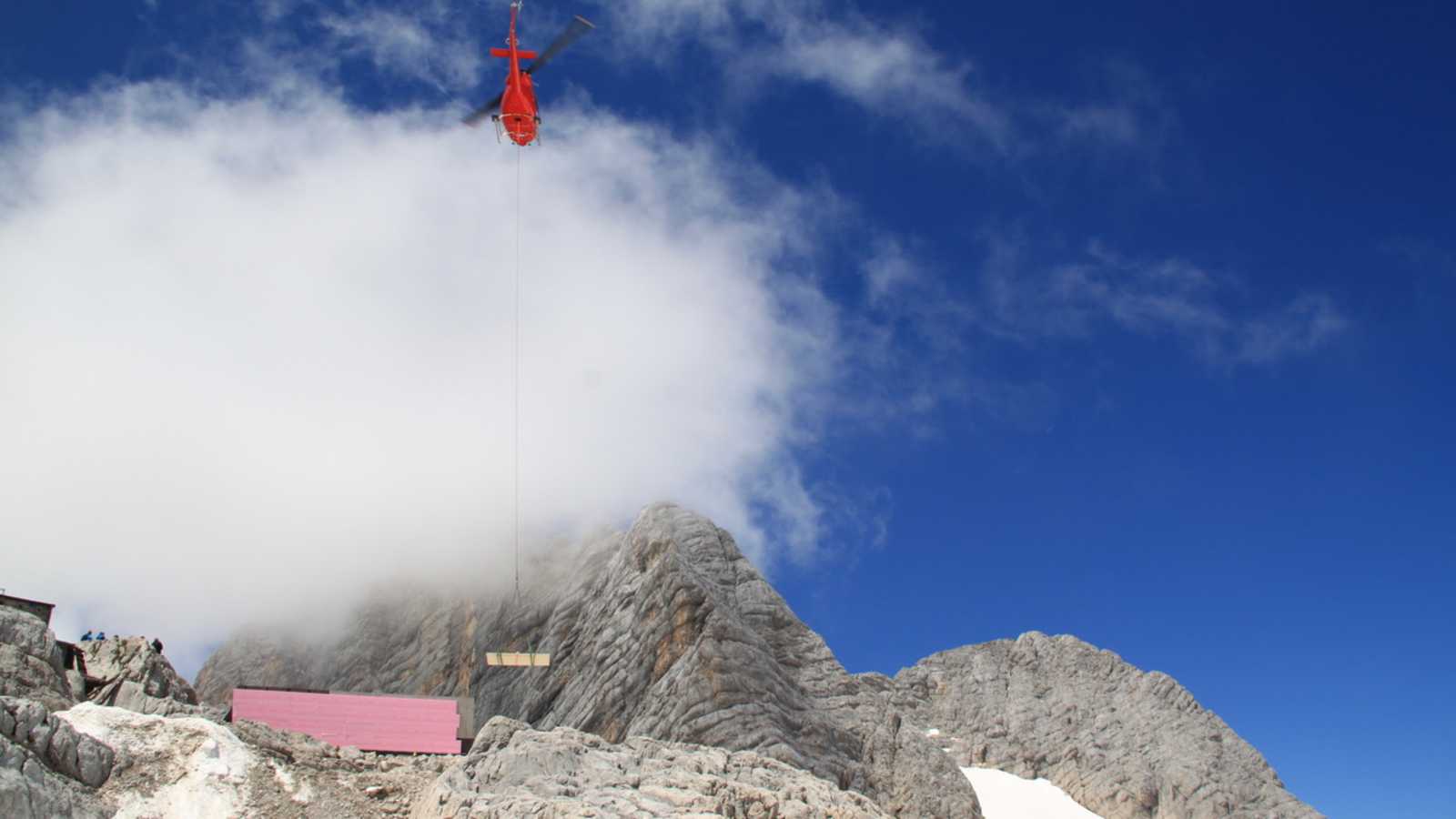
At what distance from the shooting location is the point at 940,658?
11450cm

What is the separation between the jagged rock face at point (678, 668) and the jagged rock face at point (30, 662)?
25.9 metres

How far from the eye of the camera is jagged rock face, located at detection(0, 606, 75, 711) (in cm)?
3919

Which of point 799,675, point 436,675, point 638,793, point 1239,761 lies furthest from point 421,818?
point 1239,761

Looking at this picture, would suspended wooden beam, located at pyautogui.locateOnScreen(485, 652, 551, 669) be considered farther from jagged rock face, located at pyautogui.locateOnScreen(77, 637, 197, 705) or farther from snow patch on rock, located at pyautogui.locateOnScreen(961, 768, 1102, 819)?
snow patch on rock, located at pyautogui.locateOnScreen(961, 768, 1102, 819)

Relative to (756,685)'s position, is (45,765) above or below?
below

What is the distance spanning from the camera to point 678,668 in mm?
61125

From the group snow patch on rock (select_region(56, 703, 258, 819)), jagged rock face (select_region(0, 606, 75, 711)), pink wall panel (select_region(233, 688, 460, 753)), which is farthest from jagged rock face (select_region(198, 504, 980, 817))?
jagged rock face (select_region(0, 606, 75, 711))

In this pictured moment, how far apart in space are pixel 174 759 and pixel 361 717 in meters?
11.9

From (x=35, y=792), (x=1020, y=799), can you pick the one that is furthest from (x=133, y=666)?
(x=1020, y=799)

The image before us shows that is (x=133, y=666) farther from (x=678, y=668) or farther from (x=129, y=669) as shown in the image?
(x=678, y=668)

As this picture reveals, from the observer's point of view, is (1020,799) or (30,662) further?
(1020,799)

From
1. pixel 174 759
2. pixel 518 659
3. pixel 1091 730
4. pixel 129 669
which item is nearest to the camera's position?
pixel 174 759

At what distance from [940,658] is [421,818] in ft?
283

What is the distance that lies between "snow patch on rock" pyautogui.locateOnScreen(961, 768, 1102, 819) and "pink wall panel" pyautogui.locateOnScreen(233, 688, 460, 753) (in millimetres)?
50158
